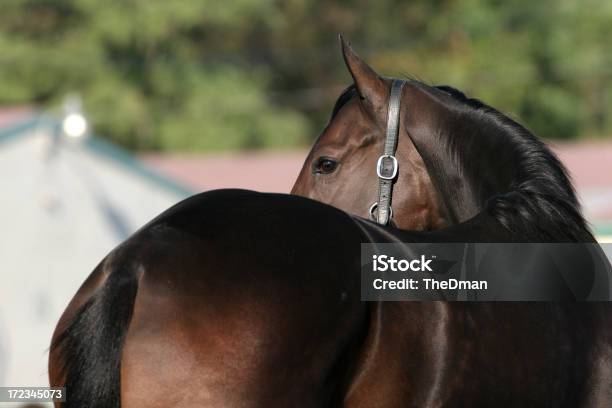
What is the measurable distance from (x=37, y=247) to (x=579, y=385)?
1051 centimetres

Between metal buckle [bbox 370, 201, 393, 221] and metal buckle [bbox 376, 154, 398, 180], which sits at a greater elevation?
metal buckle [bbox 376, 154, 398, 180]

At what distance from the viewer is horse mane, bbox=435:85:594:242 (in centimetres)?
386

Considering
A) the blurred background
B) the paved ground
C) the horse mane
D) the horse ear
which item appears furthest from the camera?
the blurred background

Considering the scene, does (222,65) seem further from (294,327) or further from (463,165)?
(294,327)

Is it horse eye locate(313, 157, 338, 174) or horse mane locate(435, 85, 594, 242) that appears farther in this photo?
horse eye locate(313, 157, 338, 174)

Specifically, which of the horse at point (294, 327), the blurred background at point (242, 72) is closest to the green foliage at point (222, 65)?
the blurred background at point (242, 72)

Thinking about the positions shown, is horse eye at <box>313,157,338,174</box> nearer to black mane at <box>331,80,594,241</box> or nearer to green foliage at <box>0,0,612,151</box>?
black mane at <box>331,80,594,241</box>

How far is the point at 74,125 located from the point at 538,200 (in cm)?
950

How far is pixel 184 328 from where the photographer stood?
116 inches

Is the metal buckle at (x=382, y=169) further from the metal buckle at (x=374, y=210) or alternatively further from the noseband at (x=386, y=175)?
the metal buckle at (x=374, y=210)

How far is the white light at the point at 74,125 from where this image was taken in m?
12.6

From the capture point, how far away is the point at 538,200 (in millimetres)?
3910

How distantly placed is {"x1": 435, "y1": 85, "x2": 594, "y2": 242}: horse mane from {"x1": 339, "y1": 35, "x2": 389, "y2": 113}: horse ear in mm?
645

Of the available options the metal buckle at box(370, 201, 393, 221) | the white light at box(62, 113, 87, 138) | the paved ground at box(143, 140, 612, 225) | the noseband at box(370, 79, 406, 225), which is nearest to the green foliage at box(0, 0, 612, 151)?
the paved ground at box(143, 140, 612, 225)
